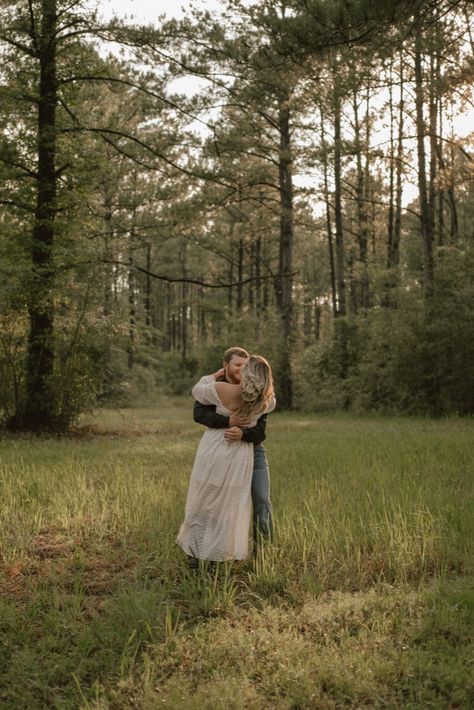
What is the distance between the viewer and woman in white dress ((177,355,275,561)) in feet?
16.9

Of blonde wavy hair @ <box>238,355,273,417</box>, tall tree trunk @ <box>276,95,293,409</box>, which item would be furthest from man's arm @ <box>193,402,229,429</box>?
tall tree trunk @ <box>276,95,293,409</box>

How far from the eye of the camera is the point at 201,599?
4824 mm

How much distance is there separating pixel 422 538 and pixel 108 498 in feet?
11.6

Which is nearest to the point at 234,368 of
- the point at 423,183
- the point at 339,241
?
the point at 423,183

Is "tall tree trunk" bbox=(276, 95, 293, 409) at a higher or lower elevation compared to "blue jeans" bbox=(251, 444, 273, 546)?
higher

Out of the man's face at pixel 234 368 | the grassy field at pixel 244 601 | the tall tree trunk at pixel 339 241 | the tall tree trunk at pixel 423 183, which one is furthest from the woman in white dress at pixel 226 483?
the tall tree trunk at pixel 339 241

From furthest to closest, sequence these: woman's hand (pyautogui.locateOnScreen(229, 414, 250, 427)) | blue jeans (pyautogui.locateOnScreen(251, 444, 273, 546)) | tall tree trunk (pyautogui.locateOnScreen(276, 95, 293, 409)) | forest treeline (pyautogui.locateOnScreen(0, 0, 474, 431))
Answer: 1. tall tree trunk (pyautogui.locateOnScreen(276, 95, 293, 409))
2. forest treeline (pyautogui.locateOnScreen(0, 0, 474, 431))
3. blue jeans (pyautogui.locateOnScreen(251, 444, 273, 546))
4. woman's hand (pyautogui.locateOnScreen(229, 414, 250, 427))

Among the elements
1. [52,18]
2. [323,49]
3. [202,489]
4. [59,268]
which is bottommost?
[202,489]

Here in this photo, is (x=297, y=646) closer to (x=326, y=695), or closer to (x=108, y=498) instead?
(x=326, y=695)

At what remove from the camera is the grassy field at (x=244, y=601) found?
363 cm

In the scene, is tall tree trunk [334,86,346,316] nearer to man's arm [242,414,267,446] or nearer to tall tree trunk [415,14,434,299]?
tall tree trunk [415,14,434,299]

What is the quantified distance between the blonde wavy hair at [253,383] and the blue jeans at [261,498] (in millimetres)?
553

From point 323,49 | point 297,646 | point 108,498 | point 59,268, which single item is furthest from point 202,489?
point 59,268

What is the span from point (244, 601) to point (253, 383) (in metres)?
1.64
